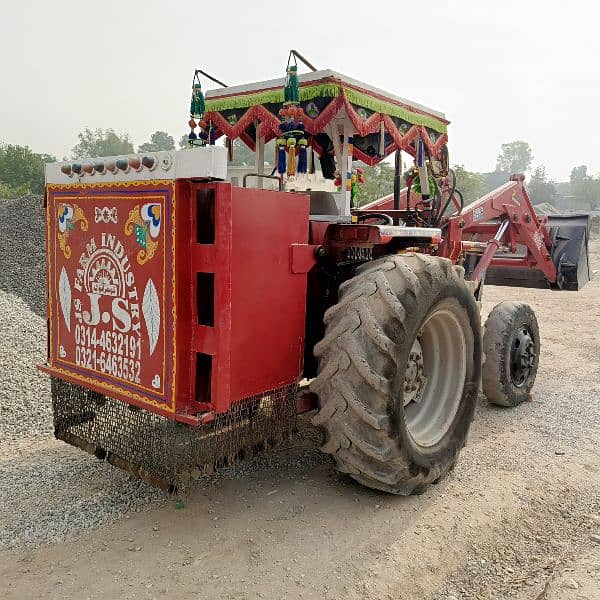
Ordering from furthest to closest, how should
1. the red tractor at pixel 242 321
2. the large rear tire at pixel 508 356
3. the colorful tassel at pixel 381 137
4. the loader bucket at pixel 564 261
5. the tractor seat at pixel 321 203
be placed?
the loader bucket at pixel 564 261 < the large rear tire at pixel 508 356 < the colorful tassel at pixel 381 137 < the tractor seat at pixel 321 203 < the red tractor at pixel 242 321

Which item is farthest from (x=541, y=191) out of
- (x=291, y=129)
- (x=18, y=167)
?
(x=291, y=129)

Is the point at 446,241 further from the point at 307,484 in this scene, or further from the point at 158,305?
the point at 158,305

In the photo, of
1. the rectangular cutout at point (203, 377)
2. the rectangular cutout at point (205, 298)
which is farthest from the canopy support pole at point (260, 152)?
the rectangular cutout at point (203, 377)

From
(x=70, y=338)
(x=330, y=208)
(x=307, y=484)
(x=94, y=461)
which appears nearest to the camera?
(x=70, y=338)

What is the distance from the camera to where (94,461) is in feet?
12.2

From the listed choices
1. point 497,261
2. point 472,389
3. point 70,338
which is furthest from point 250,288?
point 497,261

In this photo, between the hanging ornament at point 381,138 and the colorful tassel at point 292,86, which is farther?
the hanging ornament at point 381,138

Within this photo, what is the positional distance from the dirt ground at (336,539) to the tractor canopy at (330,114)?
2229mm

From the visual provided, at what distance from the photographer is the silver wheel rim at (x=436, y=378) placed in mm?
3541

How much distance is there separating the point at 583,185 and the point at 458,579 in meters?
65.0

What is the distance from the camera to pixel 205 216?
8.80 ft

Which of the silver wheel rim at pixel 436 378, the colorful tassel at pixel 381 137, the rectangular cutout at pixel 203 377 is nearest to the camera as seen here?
the rectangular cutout at pixel 203 377

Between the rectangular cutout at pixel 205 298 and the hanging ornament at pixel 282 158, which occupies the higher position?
the hanging ornament at pixel 282 158

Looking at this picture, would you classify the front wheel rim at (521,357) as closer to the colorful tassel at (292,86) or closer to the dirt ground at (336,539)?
the dirt ground at (336,539)
